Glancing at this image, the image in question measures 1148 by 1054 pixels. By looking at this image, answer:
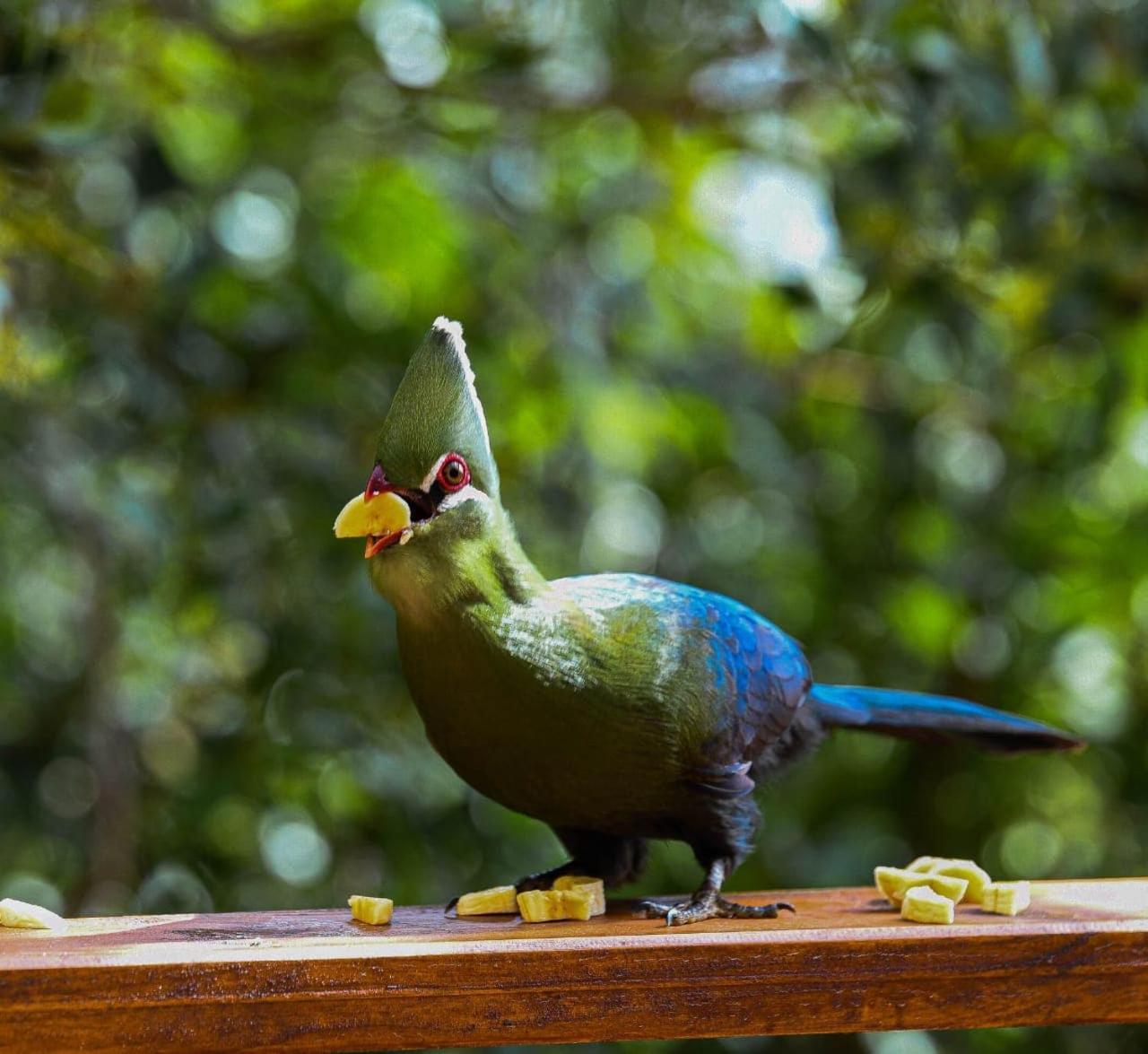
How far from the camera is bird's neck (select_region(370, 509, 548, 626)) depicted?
1.63 meters

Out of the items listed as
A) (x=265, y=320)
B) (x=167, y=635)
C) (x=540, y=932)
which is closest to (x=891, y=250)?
(x=265, y=320)

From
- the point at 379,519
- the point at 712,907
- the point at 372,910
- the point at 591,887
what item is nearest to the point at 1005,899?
the point at 712,907

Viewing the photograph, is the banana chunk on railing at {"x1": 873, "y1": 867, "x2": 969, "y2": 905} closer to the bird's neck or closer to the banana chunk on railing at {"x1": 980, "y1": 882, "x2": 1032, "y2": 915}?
the banana chunk on railing at {"x1": 980, "y1": 882, "x2": 1032, "y2": 915}

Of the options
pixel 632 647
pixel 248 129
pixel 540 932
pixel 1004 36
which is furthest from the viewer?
pixel 248 129

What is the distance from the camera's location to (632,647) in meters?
1.74

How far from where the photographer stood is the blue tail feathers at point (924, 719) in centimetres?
204

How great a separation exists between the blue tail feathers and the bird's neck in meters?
0.54

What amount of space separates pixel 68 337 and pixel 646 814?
139 centimetres

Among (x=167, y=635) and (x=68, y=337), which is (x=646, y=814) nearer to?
(x=68, y=337)

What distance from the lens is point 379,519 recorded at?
1606 mm

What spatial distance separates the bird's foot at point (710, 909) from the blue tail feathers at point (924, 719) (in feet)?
1.06

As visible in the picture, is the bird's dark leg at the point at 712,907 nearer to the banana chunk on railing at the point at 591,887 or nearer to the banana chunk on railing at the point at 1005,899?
the banana chunk on railing at the point at 591,887

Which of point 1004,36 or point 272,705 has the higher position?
point 1004,36

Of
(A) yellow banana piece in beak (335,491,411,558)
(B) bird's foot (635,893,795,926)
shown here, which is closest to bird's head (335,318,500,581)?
(A) yellow banana piece in beak (335,491,411,558)
